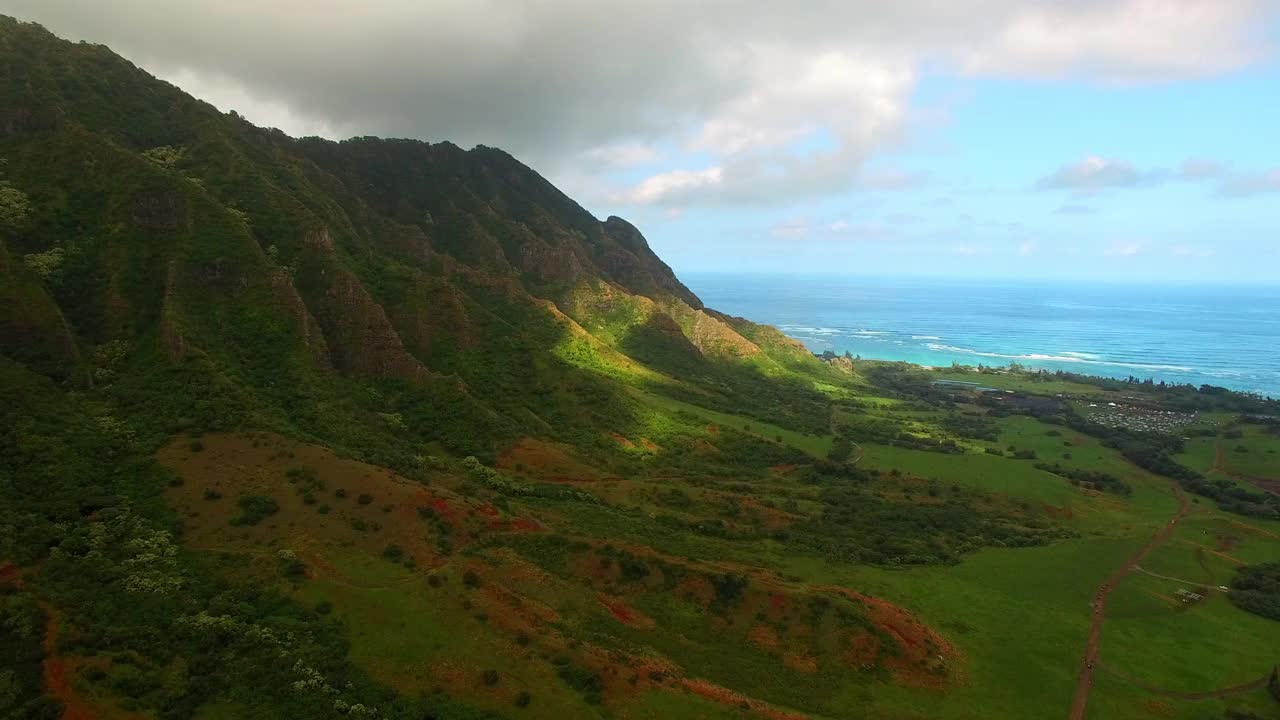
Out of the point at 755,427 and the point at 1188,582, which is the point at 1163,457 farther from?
the point at 755,427

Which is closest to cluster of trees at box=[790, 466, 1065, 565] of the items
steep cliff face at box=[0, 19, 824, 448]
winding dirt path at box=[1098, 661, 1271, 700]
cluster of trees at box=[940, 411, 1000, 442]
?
winding dirt path at box=[1098, 661, 1271, 700]

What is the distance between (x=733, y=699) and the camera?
128 ft

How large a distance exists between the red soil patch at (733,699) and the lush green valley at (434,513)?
1.34ft

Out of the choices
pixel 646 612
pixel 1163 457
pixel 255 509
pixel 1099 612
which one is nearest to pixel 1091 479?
pixel 1163 457

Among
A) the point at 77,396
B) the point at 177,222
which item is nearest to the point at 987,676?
the point at 77,396

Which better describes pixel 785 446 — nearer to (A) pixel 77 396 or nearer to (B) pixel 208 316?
(B) pixel 208 316

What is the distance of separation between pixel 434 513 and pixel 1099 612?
209 ft

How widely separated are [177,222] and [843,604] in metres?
79.6

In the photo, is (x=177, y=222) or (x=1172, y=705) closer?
(x=1172, y=705)

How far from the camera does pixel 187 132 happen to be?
97.7 meters

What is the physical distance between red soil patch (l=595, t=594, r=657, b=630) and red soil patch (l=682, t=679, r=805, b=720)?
7.99 metres

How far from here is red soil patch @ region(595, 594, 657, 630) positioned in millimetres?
47438

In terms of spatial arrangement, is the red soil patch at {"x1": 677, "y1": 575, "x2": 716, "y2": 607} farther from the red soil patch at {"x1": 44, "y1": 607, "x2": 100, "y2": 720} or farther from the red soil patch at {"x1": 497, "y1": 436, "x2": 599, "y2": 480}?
the red soil patch at {"x1": 44, "y1": 607, "x2": 100, "y2": 720}

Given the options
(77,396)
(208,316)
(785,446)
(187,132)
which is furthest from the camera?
(785,446)
